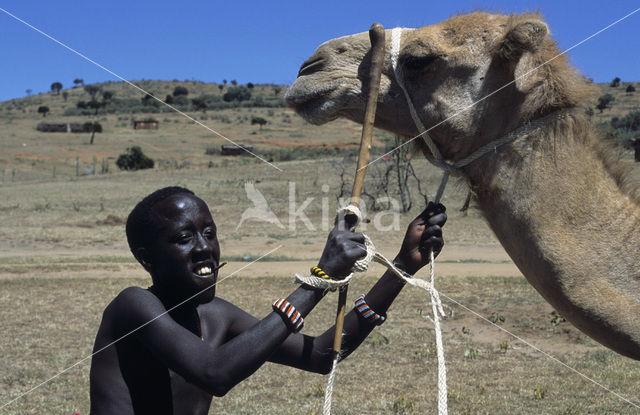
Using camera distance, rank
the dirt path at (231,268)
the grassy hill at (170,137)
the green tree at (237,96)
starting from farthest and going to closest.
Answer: the green tree at (237,96) < the grassy hill at (170,137) < the dirt path at (231,268)

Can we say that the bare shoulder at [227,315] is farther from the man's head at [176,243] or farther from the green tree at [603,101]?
the green tree at [603,101]

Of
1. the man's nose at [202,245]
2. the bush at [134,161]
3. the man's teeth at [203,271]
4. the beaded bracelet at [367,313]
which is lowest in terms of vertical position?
the bush at [134,161]

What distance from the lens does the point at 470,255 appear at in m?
15.8

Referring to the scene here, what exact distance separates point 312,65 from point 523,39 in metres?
0.99

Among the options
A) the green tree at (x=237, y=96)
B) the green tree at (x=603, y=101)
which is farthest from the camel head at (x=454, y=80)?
the green tree at (x=237, y=96)

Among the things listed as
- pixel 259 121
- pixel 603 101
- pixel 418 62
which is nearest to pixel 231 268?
pixel 603 101

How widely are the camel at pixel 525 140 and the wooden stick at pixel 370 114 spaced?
18 cm

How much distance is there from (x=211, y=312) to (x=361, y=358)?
4882 mm

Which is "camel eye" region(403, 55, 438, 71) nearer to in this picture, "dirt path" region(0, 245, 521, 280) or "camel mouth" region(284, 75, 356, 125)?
"camel mouth" region(284, 75, 356, 125)

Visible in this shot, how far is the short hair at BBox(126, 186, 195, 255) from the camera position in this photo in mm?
3004

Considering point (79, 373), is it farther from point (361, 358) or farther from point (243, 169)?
point (243, 169)

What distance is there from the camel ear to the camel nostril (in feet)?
2.78

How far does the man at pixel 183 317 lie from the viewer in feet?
8.86

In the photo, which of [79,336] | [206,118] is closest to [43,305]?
[79,336]
